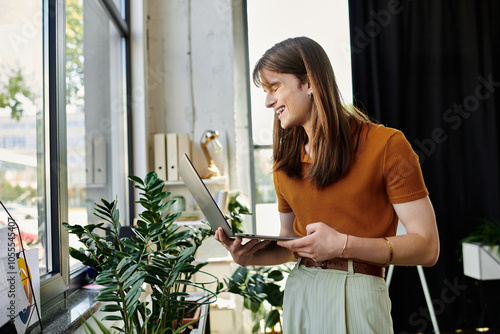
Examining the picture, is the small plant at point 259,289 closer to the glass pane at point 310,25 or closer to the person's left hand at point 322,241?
the person's left hand at point 322,241

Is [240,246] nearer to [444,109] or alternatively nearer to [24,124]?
[24,124]

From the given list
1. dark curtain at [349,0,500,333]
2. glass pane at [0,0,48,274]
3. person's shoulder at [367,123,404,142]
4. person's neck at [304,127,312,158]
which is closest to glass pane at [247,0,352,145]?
dark curtain at [349,0,500,333]

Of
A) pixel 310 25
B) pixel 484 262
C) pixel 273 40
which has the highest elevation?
pixel 310 25

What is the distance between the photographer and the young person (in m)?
1.12

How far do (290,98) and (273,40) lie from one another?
267 cm

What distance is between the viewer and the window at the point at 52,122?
1483 millimetres

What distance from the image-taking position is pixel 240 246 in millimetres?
1301

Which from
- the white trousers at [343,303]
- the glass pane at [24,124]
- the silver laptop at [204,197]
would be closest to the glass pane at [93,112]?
the glass pane at [24,124]

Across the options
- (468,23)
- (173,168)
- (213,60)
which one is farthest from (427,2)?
(173,168)

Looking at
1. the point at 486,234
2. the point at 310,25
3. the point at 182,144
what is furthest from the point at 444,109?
the point at 182,144

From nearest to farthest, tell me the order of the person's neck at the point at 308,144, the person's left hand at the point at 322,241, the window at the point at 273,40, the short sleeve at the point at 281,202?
1. the person's left hand at the point at 322,241
2. the person's neck at the point at 308,144
3. the short sleeve at the point at 281,202
4. the window at the point at 273,40

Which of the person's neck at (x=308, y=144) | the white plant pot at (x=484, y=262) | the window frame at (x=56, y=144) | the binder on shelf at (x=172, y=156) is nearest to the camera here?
the person's neck at (x=308, y=144)

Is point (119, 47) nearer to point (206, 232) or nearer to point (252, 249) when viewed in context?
point (206, 232)

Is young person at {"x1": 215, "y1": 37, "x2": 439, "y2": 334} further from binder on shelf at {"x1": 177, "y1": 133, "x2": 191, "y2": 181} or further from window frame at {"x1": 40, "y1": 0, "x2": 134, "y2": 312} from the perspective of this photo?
binder on shelf at {"x1": 177, "y1": 133, "x2": 191, "y2": 181}
